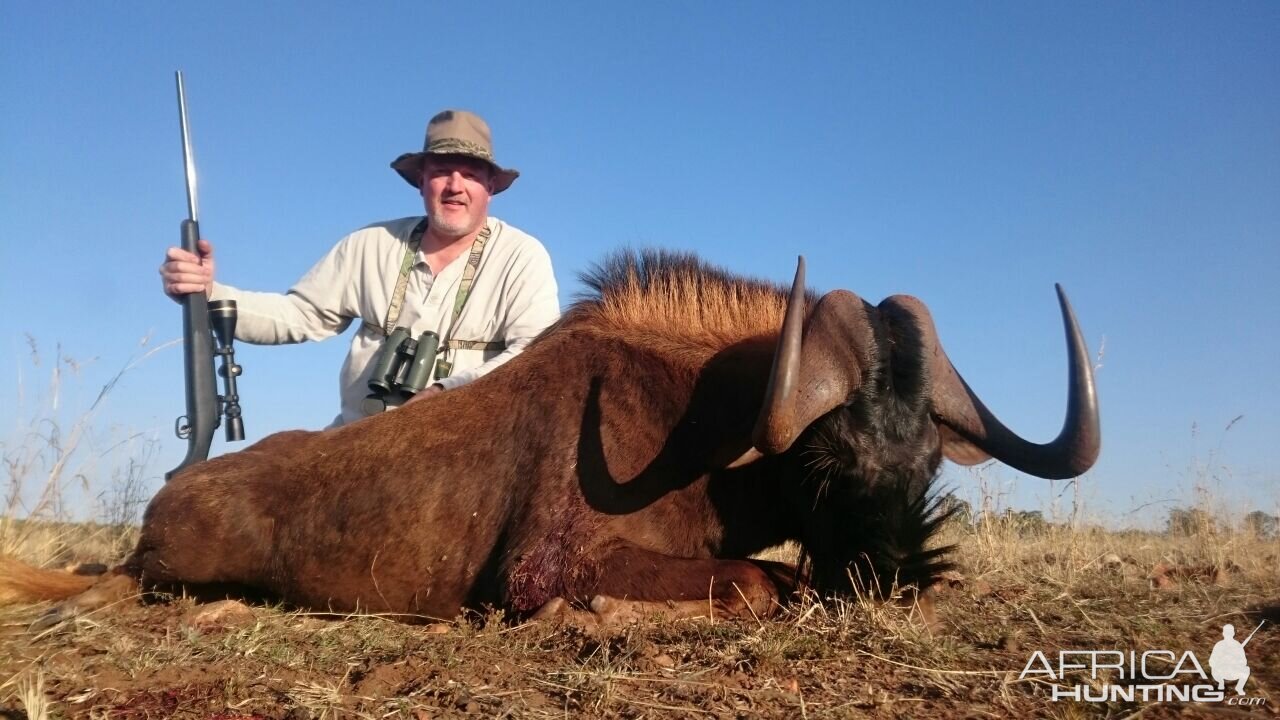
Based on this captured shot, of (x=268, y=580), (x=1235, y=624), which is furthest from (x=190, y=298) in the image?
(x=1235, y=624)

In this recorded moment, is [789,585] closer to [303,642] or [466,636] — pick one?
[466,636]

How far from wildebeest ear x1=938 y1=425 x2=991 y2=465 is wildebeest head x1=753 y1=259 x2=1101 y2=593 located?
0.48ft

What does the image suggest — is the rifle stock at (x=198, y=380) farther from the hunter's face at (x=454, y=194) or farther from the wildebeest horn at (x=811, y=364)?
the wildebeest horn at (x=811, y=364)

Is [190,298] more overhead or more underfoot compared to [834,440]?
more overhead

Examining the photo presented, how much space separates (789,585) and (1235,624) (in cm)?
172

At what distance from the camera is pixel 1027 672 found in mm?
2783

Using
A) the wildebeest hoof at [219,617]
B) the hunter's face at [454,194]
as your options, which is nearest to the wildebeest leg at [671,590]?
the wildebeest hoof at [219,617]

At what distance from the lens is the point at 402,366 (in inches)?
230

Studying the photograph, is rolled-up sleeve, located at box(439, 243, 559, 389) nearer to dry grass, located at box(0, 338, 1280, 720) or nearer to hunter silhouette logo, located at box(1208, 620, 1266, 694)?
dry grass, located at box(0, 338, 1280, 720)

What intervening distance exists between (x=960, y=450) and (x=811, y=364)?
1.03 metres

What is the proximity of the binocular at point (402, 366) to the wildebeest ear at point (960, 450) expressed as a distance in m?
3.19

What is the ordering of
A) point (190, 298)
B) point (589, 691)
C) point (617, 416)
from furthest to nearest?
point (190, 298), point (617, 416), point (589, 691)

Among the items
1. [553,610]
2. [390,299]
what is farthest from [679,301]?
[390,299]

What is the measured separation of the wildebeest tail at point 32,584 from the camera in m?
4.52
